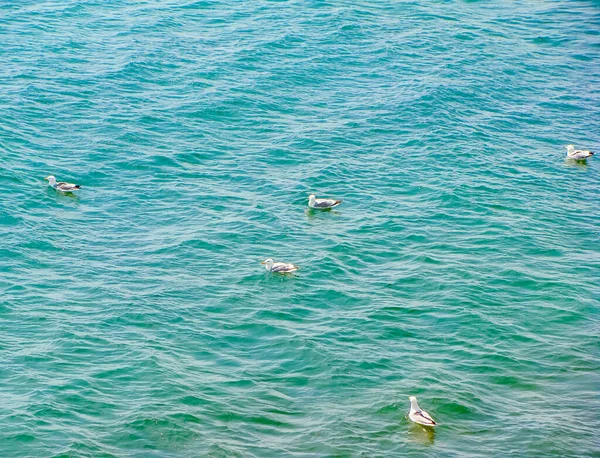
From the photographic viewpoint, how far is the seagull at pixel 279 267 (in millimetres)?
37656

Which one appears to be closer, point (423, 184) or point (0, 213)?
point (0, 213)

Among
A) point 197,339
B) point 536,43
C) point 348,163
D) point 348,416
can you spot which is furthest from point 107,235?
point 536,43

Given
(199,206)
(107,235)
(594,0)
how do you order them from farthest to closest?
(594,0) < (199,206) < (107,235)

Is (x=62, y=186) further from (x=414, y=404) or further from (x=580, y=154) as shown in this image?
(x=580, y=154)

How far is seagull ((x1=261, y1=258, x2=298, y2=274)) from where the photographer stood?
3766 cm

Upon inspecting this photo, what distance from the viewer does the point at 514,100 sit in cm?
5459

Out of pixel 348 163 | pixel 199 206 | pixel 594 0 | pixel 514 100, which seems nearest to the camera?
pixel 199 206

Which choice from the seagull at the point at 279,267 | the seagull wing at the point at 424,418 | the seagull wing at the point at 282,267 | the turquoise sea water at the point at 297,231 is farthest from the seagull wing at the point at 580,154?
the seagull wing at the point at 424,418

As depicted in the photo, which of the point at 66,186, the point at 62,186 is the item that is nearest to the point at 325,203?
the point at 66,186

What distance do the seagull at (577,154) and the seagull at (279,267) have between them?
716 inches

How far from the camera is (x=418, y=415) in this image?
1124 inches

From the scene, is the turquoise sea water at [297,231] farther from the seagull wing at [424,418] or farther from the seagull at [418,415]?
the seagull wing at [424,418]

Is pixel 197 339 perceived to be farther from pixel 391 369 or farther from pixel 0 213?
pixel 0 213

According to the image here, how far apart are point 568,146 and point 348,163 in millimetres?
11805
